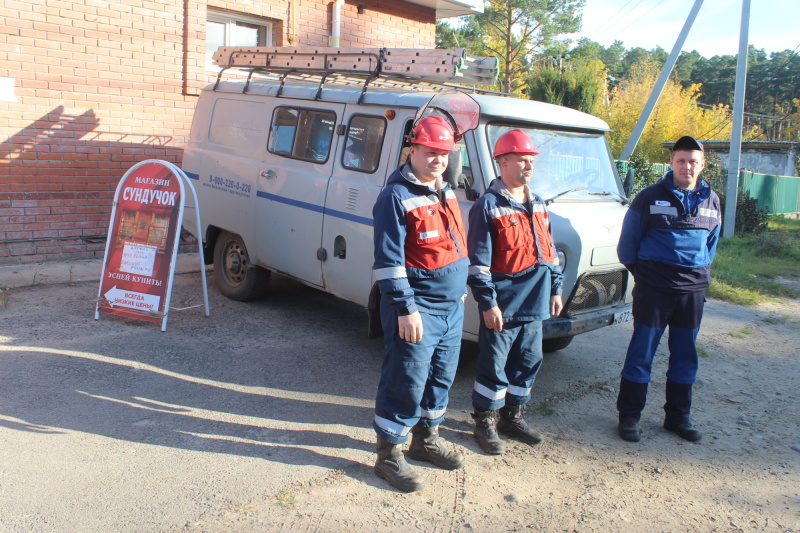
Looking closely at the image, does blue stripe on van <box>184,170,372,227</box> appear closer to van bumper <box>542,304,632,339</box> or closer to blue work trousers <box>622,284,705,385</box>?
van bumper <box>542,304,632,339</box>

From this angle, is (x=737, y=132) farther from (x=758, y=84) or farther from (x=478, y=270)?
(x=758, y=84)

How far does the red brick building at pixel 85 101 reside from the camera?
24.5 feet

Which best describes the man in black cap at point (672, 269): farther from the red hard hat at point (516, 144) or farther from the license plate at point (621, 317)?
the red hard hat at point (516, 144)

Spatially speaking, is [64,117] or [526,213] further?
[64,117]

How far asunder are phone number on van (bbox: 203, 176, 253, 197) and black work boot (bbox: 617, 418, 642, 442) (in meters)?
4.09

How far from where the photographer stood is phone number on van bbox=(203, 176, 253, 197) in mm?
6641

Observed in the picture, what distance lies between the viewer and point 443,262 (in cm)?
359

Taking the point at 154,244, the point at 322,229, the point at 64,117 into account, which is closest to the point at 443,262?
the point at 322,229

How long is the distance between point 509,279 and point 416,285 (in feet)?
2.30

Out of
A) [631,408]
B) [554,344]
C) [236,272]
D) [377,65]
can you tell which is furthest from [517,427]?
[236,272]

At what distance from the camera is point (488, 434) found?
4129mm

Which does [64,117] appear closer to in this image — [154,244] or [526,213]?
[154,244]

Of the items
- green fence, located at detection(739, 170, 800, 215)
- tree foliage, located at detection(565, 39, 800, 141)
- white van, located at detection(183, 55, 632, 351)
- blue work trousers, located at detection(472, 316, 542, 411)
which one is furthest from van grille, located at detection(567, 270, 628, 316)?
tree foliage, located at detection(565, 39, 800, 141)

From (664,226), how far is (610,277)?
992 mm
